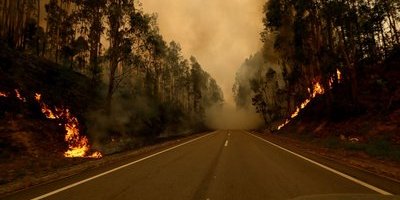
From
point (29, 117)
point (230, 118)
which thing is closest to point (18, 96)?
point (29, 117)

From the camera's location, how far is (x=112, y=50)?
27.5 metres

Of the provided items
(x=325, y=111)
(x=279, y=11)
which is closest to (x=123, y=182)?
(x=325, y=111)

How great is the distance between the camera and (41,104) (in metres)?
20.6

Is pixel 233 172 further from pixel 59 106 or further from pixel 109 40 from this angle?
pixel 109 40

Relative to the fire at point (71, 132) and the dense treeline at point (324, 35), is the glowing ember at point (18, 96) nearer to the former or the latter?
the fire at point (71, 132)

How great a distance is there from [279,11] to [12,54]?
2666cm

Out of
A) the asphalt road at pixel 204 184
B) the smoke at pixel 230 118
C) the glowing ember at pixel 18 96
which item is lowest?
the asphalt road at pixel 204 184

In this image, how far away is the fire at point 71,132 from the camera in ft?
64.5

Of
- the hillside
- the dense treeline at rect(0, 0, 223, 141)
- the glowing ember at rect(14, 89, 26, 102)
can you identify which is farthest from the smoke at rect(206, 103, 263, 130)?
the glowing ember at rect(14, 89, 26, 102)

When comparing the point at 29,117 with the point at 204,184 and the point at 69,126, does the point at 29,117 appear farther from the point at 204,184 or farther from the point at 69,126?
the point at 204,184

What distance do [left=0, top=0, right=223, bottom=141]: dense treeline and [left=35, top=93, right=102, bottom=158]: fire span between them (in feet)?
11.6

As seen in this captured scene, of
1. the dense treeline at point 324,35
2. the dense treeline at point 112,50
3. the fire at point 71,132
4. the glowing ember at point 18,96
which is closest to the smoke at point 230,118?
the dense treeline at point 112,50

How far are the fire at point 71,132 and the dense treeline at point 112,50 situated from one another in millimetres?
3522

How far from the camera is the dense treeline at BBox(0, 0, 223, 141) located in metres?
27.6
